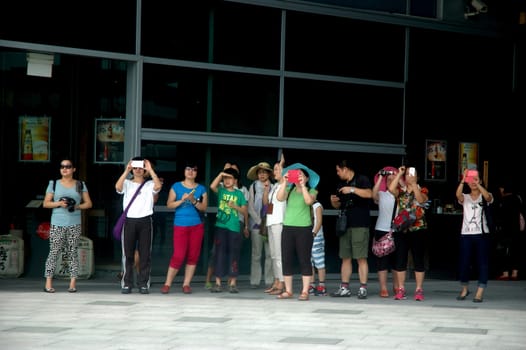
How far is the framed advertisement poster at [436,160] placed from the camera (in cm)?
1838

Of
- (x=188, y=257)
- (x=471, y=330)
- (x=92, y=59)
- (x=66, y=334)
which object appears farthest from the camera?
(x=92, y=59)

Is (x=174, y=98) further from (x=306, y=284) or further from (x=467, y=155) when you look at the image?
(x=467, y=155)

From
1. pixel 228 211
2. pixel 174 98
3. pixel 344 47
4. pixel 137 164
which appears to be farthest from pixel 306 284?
pixel 344 47

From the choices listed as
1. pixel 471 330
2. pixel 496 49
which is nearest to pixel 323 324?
pixel 471 330

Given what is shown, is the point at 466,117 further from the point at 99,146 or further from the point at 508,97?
the point at 99,146

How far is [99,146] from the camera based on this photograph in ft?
54.7

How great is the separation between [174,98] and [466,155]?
5688 millimetres

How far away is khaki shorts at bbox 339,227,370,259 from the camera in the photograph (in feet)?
46.4

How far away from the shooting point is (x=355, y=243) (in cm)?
1418

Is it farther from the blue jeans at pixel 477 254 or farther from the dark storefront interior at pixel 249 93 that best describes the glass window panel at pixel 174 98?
the blue jeans at pixel 477 254

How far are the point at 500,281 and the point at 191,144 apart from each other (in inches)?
234

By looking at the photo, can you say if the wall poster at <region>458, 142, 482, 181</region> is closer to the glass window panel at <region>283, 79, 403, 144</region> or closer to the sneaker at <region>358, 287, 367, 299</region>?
the glass window panel at <region>283, 79, 403, 144</region>

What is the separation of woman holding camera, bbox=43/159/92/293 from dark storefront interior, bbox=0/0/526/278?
163 centimetres

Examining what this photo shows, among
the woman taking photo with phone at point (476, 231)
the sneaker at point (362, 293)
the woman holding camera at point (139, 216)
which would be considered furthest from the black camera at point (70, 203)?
the woman taking photo with phone at point (476, 231)
